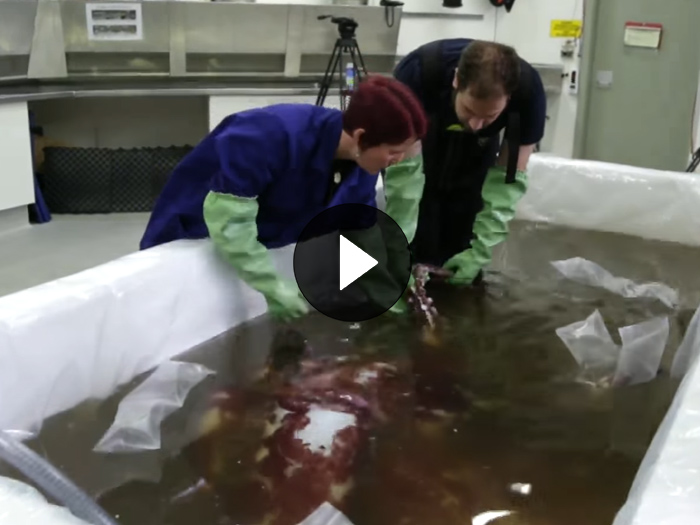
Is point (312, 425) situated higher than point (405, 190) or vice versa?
point (405, 190)

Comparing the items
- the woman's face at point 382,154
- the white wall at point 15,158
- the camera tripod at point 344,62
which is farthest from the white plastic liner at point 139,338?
the camera tripod at point 344,62

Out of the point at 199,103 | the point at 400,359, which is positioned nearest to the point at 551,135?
the point at 199,103

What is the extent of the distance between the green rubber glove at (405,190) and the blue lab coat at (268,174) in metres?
0.10

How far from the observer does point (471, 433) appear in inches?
62.9

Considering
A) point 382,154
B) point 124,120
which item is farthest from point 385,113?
point 124,120

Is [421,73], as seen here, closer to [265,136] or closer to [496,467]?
[265,136]

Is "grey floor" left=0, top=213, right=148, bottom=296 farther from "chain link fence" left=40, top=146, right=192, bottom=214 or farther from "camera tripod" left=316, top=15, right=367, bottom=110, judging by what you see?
"camera tripod" left=316, top=15, right=367, bottom=110

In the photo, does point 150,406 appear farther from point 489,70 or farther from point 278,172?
point 489,70

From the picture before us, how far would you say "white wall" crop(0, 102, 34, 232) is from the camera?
11.0 feet

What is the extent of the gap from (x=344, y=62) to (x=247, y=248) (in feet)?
8.70

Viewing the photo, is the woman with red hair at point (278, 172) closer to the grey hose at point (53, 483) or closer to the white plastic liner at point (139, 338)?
the white plastic liner at point (139, 338)

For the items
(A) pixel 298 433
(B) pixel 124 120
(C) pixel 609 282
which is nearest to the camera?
(A) pixel 298 433

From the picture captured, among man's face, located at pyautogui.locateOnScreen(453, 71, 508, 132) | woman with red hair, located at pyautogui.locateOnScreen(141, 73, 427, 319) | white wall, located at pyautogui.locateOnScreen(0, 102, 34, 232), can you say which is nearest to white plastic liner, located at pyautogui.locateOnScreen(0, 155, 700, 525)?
woman with red hair, located at pyautogui.locateOnScreen(141, 73, 427, 319)

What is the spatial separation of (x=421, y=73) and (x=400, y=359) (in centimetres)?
77
